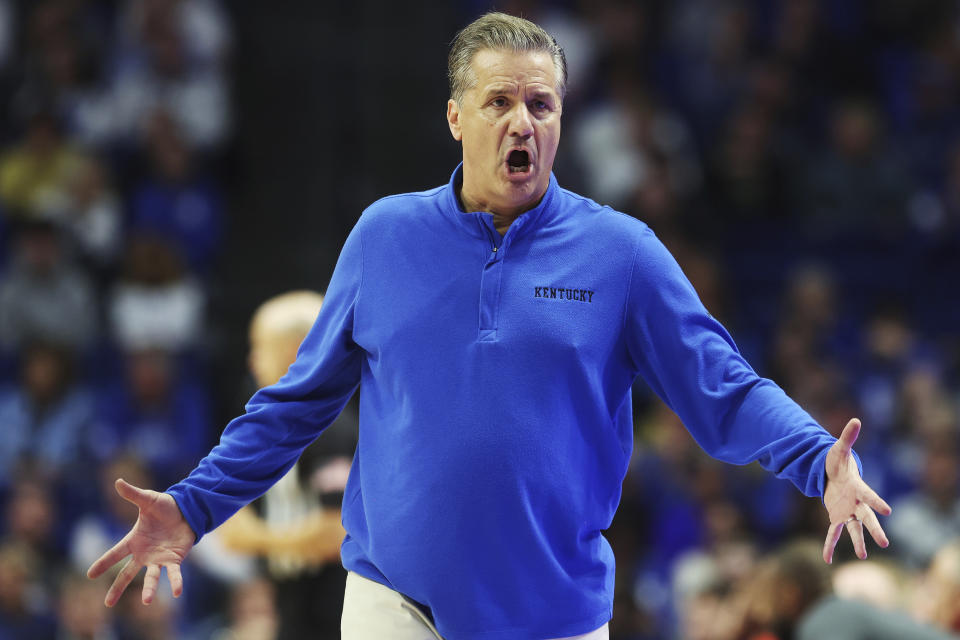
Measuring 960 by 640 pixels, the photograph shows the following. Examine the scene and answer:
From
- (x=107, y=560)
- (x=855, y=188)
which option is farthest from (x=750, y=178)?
(x=107, y=560)

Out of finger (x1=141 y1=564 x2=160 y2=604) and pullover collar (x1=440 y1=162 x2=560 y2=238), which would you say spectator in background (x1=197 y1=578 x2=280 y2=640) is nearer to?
finger (x1=141 y1=564 x2=160 y2=604)

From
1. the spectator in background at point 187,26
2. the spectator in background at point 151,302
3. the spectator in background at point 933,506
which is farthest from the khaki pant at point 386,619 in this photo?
the spectator in background at point 187,26

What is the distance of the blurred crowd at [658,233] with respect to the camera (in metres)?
7.30

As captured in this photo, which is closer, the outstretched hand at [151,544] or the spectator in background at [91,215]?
the outstretched hand at [151,544]

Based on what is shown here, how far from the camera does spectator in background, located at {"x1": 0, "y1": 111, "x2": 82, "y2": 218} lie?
8.88m

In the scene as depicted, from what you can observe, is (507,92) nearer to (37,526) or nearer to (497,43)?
(497,43)

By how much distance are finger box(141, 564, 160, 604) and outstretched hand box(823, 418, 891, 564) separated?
144 cm

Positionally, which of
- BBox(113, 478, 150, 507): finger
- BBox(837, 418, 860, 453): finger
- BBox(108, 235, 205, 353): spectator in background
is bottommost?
BBox(108, 235, 205, 353): spectator in background

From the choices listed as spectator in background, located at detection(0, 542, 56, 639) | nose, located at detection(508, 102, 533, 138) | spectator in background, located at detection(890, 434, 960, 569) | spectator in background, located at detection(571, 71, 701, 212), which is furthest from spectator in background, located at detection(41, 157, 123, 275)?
nose, located at detection(508, 102, 533, 138)

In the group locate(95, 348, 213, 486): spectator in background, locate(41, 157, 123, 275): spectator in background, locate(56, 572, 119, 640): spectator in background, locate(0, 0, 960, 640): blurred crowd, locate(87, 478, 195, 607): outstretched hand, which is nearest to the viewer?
locate(87, 478, 195, 607): outstretched hand

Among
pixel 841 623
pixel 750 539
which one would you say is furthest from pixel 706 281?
pixel 841 623

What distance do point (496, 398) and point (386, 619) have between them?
554 mm

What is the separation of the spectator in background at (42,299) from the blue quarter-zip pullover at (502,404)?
219 inches

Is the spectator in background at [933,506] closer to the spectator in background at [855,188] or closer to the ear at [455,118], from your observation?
the spectator in background at [855,188]
